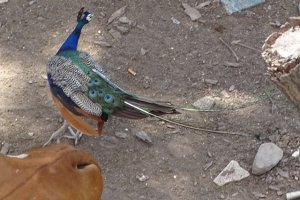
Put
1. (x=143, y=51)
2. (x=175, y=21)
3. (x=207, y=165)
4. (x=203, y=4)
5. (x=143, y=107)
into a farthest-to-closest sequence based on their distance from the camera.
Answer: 1. (x=203, y=4)
2. (x=175, y=21)
3. (x=143, y=51)
4. (x=207, y=165)
5. (x=143, y=107)

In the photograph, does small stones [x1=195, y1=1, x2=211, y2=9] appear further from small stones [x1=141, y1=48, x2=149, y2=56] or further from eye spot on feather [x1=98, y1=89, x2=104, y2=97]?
eye spot on feather [x1=98, y1=89, x2=104, y2=97]

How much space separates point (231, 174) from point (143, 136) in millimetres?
669

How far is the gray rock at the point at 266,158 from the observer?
15.1ft

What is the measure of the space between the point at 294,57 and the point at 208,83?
231cm

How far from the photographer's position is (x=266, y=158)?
462cm

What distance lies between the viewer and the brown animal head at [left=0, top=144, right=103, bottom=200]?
326 centimetres

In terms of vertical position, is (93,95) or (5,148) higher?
(93,95)

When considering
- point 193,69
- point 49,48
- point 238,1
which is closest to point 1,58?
point 49,48

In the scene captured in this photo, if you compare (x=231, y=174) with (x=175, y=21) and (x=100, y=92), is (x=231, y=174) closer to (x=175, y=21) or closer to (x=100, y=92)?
(x=100, y=92)

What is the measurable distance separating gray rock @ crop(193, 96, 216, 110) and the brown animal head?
1530mm

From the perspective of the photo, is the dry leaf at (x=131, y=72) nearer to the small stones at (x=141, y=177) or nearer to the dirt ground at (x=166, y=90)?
the dirt ground at (x=166, y=90)

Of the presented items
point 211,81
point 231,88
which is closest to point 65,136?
point 211,81

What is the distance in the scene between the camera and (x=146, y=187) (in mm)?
4625

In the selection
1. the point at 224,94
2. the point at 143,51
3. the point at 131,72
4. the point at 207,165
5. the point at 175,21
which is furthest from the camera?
the point at 175,21
